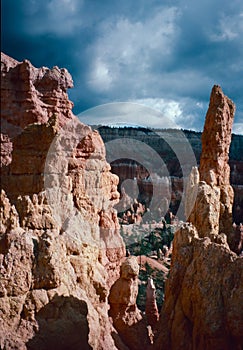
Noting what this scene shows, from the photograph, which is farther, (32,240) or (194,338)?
(194,338)

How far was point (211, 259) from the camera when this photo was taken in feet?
24.1

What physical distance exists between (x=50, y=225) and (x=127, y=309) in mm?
2582

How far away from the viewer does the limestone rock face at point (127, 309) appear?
26.2 ft

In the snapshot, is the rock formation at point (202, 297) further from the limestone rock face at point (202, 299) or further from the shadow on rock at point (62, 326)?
the shadow on rock at point (62, 326)

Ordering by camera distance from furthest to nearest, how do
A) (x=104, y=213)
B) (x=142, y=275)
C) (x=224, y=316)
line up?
1. (x=142, y=275)
2. (x=104, y=213)
3. (x=224, y=316)

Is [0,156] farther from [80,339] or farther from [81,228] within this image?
[80,339]

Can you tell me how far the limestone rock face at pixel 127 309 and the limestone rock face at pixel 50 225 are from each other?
0.45 metres

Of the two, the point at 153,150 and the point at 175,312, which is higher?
the point at 153,150

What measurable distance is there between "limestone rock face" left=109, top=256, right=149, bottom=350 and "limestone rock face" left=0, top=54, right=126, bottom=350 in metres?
0.45

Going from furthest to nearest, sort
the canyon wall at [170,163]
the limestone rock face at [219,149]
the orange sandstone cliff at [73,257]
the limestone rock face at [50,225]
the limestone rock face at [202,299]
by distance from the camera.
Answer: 1. the canyon wall at [170,163]
2. the limestone rock face at [219,149]
3. the limestone rock face at [202,299]
4. the orange sandstone cliff at [73,257]
5. the limestone rock face at [50,225]

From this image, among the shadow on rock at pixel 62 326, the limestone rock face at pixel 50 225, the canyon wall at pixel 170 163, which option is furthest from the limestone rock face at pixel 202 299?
the canyon wall at pixel 170 163

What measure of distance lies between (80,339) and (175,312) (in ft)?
8.15

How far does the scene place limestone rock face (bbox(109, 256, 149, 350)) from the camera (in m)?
7.98

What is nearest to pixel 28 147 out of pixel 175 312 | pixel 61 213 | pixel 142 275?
pixel 61 213
